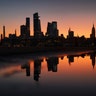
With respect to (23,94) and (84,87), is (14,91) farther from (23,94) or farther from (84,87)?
(84,87)

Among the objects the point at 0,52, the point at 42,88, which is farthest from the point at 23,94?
the point at 0,52

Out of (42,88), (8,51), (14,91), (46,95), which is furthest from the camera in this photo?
(8,51)

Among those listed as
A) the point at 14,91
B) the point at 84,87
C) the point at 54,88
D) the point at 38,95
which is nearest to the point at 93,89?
the point at 84,87

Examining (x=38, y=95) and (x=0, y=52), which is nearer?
(x=38, y=95)

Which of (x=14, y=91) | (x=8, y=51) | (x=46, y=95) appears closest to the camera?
(x=46, y=95)

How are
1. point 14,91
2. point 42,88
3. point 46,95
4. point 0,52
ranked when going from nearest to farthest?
point 46,95, point 14,91, point 42,88, point 0,52

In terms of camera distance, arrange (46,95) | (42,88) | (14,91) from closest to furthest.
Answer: (46,95)
(14,91)
(42,88)

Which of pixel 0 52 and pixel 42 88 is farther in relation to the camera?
pixel 0 52

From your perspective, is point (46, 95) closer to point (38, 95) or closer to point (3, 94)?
point (38, 95)

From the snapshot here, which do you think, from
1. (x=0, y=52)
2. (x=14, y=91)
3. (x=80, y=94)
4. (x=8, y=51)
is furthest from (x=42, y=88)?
(x=8, y=51)

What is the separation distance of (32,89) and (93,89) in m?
4.08

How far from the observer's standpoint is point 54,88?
59.6 feet

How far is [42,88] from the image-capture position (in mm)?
18188

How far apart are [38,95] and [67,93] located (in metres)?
1.90
